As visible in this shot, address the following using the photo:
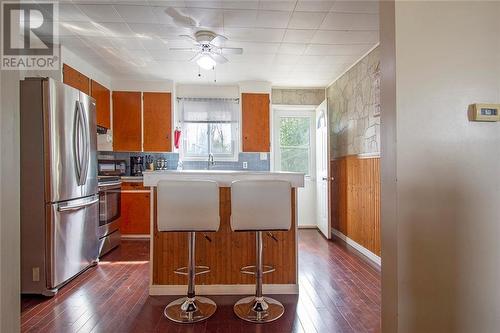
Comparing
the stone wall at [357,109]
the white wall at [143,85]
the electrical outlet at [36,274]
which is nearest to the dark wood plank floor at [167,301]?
the electrical outlet at [36,274]

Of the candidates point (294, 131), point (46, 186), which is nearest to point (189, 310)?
point (46, 186)

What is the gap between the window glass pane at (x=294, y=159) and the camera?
17.8 feet

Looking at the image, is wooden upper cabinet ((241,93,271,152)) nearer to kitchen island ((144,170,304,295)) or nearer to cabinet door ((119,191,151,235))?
cabinet door ((119,191,151,235))

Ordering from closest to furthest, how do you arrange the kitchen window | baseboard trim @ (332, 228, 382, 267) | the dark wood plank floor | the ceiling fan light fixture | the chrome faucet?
1. the dark wood plank floor
2. the ceiling fan light fixture
3. baseboard trim @ (332, 228, 382, 267)
4. the chrome faucet
5. the kitchen window

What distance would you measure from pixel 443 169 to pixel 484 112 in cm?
30

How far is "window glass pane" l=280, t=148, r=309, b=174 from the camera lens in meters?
5.41

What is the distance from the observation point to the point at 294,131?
5.44m

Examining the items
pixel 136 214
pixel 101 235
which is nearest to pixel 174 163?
pixel 136 214

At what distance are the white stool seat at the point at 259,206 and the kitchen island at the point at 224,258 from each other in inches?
17.3

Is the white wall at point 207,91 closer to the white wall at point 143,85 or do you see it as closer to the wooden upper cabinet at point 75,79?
the white wall at point 143,85

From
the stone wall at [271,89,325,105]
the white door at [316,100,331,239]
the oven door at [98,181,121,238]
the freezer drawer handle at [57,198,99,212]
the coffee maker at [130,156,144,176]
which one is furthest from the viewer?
the stone wall at [271,89,325,105]

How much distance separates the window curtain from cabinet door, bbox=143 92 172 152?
1.26 feet

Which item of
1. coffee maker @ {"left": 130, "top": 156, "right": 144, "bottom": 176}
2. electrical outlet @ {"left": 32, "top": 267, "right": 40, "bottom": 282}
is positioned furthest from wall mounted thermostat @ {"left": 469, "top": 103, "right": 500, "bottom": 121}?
coffee maker @ {"left": 130, "top": 156, "right": 144, "bottom": 176}

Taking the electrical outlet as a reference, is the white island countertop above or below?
above
